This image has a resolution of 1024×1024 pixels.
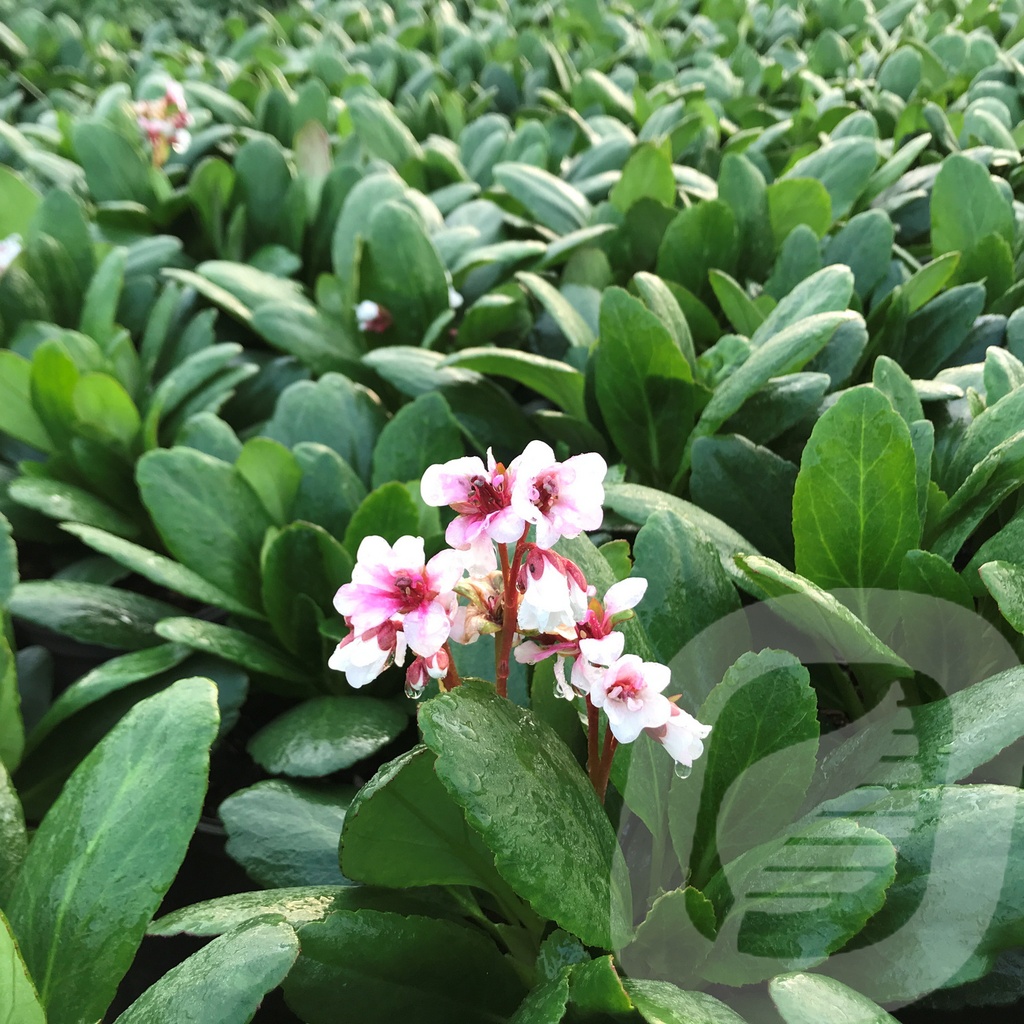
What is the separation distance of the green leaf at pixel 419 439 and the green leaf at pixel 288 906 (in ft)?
1.75

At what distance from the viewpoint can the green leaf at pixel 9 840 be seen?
79 cm

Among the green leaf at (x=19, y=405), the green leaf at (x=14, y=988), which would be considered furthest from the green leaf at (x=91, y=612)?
the green leaf at (x=14, y=988)

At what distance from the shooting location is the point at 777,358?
923 millimetres

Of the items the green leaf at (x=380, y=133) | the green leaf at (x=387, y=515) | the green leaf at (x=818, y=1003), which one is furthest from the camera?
the green leaf at (x=380, y=133)

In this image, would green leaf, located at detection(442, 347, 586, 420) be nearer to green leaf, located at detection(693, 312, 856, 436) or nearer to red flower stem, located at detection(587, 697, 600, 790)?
green leaf, located at detection(693, 312, 856, 436)

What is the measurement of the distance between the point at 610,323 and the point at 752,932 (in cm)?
64

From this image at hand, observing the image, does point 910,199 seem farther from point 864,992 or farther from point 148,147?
point 148,147

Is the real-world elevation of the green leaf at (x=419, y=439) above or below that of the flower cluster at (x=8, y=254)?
above

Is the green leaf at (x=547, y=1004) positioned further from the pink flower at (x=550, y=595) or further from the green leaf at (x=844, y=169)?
the green leaf at (x=844, y=169)

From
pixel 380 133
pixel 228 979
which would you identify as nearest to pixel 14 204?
pixel 380 133

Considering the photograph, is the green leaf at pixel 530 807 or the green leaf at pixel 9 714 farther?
the green leaf at pixel 9 714

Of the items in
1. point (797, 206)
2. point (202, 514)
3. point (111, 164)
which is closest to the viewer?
point (202, 514)

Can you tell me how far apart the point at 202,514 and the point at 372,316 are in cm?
47

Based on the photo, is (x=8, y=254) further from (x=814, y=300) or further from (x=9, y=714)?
(x=814, y=300)
